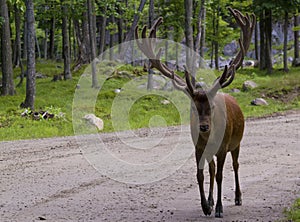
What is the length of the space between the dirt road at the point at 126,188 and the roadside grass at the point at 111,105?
3.67 metres

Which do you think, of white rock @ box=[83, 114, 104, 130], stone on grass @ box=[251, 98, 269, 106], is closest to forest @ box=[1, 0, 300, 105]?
white rock @ box=[83, 114, 104, 130]

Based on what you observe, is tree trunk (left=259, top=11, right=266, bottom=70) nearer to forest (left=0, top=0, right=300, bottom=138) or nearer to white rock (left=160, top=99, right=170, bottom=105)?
forest (left=0, top=0, right=300, bottom=138)

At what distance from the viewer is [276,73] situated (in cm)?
3269

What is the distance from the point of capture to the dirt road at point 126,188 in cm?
761

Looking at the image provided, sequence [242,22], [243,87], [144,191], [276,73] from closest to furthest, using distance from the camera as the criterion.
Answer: [242,22]
[144,191]
[243,87]
[276,73]

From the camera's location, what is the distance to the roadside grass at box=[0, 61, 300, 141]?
60.1 ft

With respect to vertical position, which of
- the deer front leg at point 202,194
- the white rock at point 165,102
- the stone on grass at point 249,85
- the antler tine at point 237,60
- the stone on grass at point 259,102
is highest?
the antler tine at point 237,60

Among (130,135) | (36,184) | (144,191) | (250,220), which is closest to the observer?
(250,220)

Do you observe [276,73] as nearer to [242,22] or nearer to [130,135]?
[130,135]

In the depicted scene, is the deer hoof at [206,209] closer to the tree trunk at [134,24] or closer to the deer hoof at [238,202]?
the deer hoof at [238,202]

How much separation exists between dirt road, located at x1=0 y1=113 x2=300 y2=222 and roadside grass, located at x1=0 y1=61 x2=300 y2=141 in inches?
145

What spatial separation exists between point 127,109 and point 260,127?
5.52m

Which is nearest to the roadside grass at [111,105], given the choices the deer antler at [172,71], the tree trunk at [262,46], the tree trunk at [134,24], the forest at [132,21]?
the forest at [132,21]

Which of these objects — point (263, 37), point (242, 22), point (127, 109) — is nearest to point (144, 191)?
A: point (242, 22)
